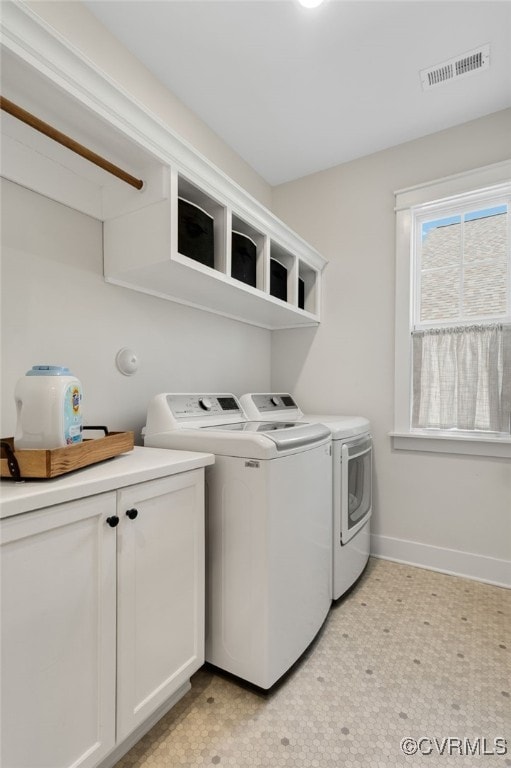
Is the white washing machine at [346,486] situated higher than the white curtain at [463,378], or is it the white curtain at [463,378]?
the white curtain at [463,378]

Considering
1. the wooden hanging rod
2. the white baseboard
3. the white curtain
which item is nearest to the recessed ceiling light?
the wooden hanging rod

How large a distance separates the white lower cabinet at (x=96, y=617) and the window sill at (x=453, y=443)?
1576mm

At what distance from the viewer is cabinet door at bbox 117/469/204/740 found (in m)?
1.01

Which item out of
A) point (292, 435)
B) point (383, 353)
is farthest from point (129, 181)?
point (383, 353)

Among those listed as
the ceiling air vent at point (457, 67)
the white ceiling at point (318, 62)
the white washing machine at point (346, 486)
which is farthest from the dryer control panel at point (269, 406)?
the ceiling air vent at point (457, 67)

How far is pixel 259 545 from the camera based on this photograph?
1.29m

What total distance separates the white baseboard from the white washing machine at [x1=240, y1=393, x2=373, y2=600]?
22cm

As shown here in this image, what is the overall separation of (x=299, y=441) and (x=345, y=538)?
776 millimetres

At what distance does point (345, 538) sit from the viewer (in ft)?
6.17

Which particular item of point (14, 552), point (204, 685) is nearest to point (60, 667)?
point (14, 552)

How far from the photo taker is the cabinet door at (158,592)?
1.01 metres

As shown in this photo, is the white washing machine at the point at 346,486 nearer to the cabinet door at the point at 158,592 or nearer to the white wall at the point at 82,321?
the white wall at the point at 82,321

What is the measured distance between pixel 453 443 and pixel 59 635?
215cm

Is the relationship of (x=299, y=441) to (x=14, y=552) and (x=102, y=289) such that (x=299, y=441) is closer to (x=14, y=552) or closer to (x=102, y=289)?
(x=14, y=552)
